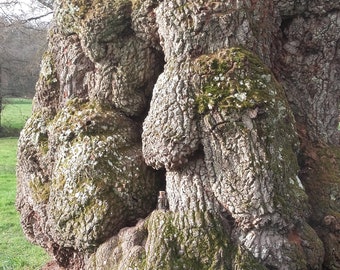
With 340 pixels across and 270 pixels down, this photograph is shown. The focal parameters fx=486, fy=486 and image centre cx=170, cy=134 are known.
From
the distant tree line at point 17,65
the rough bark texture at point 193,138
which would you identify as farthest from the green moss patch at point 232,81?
the distant tree line at point 17,65

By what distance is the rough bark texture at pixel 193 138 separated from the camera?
3211mm

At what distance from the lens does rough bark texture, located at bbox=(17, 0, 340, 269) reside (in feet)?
10.5

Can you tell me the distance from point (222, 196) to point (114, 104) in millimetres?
1336

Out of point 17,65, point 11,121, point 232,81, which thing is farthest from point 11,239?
point 11,121

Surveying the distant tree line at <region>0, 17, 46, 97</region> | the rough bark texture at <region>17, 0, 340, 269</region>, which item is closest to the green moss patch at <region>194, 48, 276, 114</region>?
the rough bark texture at <region>17, 0, 340, 269</region>

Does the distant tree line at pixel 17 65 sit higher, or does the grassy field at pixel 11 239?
the distant tree line at pixel 17 65

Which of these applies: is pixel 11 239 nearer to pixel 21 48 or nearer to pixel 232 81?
pixel 232 81

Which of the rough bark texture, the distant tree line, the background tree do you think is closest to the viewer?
the rough bark texture

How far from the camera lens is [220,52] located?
3.40 metres

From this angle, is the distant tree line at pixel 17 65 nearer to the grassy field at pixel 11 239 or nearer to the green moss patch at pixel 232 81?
the grassy field at pixel 11 239

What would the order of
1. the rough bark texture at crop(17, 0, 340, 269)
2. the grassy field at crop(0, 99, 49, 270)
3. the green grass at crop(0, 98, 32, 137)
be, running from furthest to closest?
the green grass at crop(0, 98, 32, 137), the grassy field at crop(0, 99, 49, 270), the rough bark texture at crop(17, 0, 340, 269)

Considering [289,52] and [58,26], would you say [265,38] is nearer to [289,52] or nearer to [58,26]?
[289,52]

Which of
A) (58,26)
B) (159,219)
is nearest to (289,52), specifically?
(159,219)

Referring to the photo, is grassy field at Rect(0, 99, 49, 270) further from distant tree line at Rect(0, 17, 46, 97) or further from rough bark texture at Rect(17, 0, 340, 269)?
distant tree line at Rect(0, 17, 46, 97)
